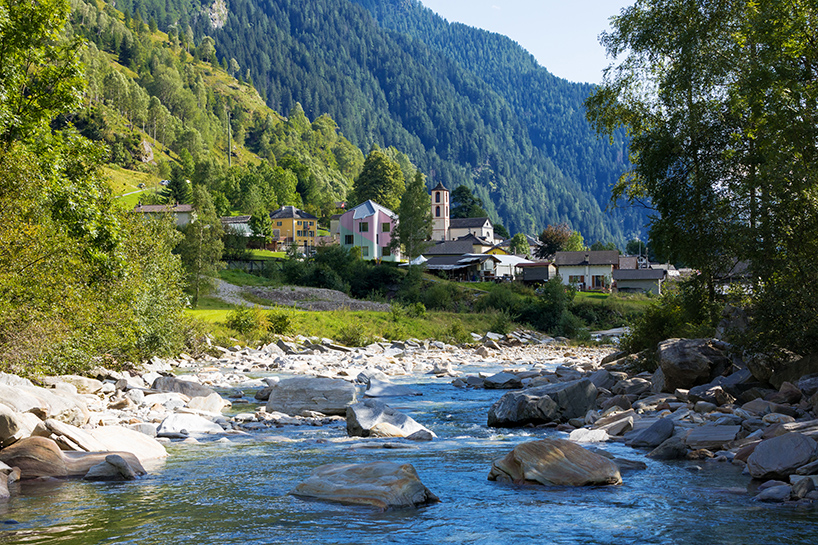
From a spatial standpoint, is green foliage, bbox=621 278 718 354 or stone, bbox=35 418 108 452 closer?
stone, bbox=35 418 108 452

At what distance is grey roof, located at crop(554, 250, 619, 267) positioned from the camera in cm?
9712

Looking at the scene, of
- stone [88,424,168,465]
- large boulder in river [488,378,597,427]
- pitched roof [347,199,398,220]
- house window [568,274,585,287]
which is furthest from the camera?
house window [568,274,585,287]

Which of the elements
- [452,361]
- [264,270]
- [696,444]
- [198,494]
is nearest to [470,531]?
[198,494]

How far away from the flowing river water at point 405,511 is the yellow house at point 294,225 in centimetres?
11534

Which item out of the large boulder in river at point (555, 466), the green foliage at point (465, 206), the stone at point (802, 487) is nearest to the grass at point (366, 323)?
the large boulder in river at point (555, 466)

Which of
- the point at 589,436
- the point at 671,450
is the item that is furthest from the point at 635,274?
the point at 671,450

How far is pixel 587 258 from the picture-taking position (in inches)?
3907

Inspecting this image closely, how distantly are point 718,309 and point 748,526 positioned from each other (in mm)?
13791

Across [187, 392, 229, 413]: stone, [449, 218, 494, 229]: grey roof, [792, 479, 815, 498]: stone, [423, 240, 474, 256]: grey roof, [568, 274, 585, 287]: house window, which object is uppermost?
[449, 218, 494, 229]: grey roof

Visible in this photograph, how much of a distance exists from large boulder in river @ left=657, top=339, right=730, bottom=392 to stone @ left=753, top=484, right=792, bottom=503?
28.3 feet

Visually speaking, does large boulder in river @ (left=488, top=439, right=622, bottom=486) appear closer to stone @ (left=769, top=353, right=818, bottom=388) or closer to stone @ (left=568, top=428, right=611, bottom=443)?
stone @ (left=568, top=428, right=611, bottom=443)

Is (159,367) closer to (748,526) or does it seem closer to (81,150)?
(81,150)

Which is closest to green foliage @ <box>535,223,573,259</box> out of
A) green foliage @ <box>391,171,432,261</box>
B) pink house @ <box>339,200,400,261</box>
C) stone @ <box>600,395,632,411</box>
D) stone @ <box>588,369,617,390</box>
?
pink house @ <box>339,200,400,261</box>

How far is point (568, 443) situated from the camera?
33.3ft
